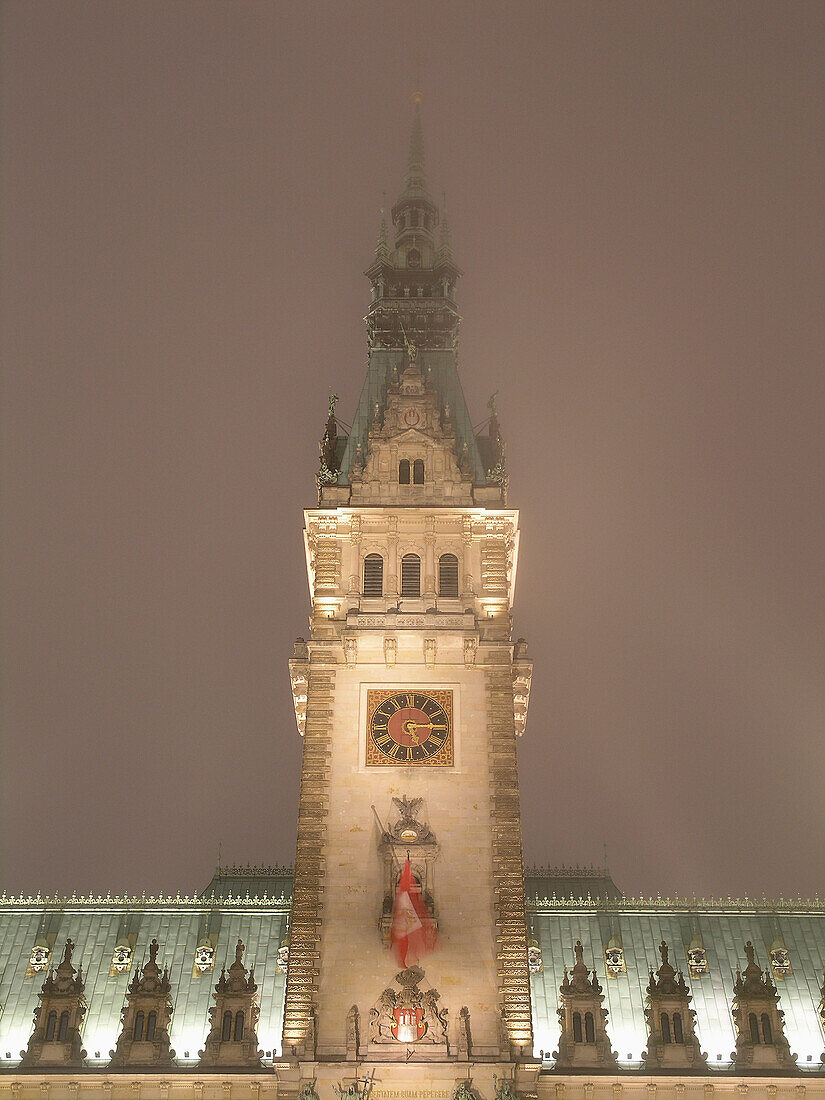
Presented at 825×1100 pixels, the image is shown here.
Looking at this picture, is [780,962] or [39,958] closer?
[780,962]

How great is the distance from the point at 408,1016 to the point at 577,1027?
6.71 metres

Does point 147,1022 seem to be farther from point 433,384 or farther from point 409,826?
point 433,384

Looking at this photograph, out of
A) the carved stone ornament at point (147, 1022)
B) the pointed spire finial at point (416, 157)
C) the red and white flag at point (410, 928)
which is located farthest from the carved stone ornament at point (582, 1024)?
the pointed spire finial at point (416, 157)

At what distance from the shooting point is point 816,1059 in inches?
2106

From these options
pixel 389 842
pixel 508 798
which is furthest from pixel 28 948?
pixel 508 798

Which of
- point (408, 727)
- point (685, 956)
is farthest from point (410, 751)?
point (685, 956)

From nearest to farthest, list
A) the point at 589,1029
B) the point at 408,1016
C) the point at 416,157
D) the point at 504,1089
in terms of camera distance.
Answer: the point at 504,1089, the point at 408,1016, the point at 589,1029, the point at 416,157

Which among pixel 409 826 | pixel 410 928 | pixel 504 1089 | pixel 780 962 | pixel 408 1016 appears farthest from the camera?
pixel 780 962

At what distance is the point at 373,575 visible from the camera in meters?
60.7

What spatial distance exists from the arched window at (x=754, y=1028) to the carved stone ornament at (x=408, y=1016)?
11.5 metres

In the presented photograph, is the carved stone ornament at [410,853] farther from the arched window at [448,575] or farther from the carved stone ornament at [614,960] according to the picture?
the arched window at [448,575]

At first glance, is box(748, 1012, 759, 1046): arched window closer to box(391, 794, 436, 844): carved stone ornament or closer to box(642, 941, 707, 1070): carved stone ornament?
box(642, 941, 707, 1070): carved stone ornament

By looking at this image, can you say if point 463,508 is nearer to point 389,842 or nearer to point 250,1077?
point 389,842

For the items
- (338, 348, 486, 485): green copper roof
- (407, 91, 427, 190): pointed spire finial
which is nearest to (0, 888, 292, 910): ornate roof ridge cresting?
(338, 348, 486, 485): green copper roof
